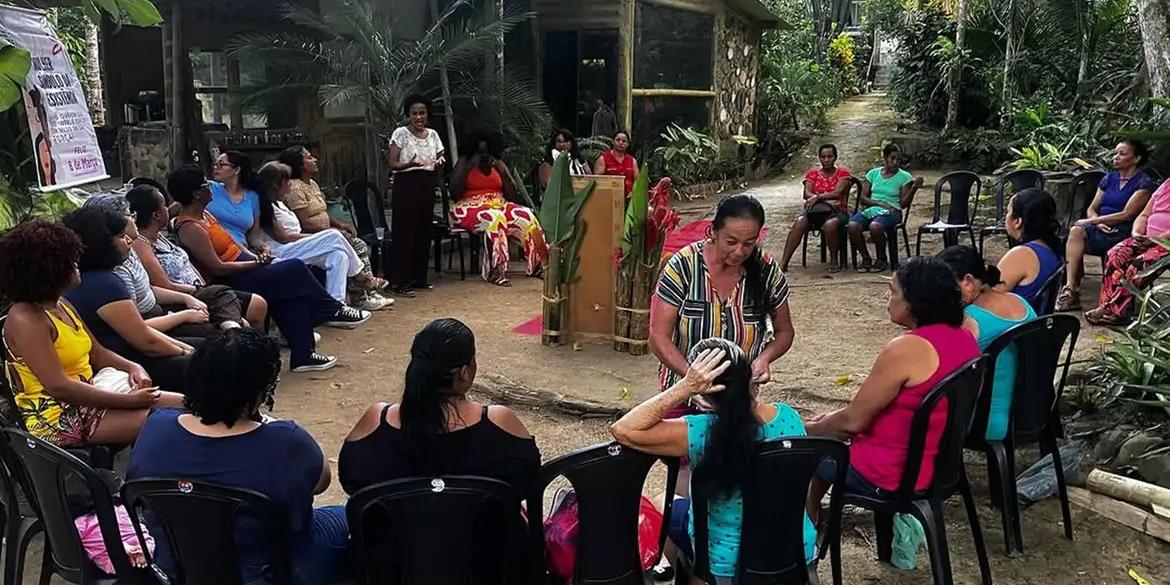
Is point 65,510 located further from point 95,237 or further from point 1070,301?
point 1070,301

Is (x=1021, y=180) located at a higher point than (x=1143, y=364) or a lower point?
higher

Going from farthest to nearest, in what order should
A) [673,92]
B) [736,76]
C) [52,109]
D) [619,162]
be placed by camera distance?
[736,76] → [673,92] → [619,162] → [52,109]

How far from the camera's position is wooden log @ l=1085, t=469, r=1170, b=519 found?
3.39m

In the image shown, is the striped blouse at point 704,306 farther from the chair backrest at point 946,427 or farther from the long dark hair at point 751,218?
the chair backrest at point 946,427

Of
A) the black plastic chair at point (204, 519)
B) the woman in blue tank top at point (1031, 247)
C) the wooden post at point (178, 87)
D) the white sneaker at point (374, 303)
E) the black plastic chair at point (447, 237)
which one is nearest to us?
the black plastic chair at point (204, 519)

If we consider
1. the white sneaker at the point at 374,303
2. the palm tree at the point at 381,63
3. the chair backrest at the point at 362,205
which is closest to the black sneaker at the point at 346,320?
the white sneaker at the point at 374,303

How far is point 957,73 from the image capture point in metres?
14.3

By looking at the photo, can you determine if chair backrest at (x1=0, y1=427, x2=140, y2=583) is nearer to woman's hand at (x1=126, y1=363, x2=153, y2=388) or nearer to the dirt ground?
woman's hand at (x1=126, y1=363, x2=153, y2=388)

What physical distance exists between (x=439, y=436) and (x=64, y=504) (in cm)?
100

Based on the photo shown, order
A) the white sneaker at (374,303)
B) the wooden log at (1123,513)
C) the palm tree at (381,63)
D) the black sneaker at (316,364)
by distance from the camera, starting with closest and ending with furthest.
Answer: the wooden log at (1123,513), the black sneaker at (316,364), the white sneaker at (374,303), the palm tree at (381,63)

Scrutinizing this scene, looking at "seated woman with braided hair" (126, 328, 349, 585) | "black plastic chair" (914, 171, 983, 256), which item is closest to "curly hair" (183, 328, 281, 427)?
"seated woman with braided hair" (126, 328, 349, 585)

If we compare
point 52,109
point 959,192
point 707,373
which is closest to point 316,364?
point 52,109

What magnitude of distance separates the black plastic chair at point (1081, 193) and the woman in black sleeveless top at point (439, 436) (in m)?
6.63

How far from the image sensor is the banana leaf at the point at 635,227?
5.50 m
